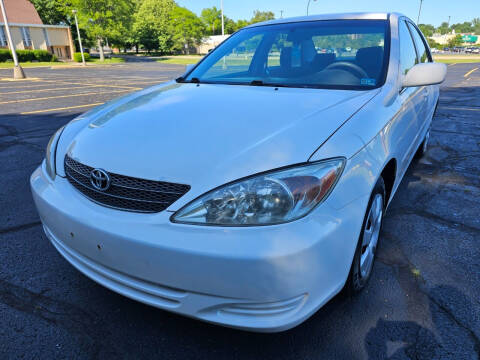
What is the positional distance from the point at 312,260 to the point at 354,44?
6.62 feet

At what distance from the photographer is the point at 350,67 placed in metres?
2.51

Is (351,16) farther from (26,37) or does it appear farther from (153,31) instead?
(153,31)

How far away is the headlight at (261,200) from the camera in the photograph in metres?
1.38

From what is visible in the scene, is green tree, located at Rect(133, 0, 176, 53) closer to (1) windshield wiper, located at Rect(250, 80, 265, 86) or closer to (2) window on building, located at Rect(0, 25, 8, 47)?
(2) window on building, located at Rect(0, 25, 8, 47)

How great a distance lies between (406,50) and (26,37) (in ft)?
166

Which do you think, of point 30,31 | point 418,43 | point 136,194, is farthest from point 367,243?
point 30,31

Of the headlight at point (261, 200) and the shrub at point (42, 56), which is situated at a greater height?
the headlight at point (261, 200)

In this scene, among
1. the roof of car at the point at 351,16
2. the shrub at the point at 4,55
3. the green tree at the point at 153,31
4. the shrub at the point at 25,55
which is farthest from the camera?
the green tree at the point at 153,31

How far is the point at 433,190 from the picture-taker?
3.57m

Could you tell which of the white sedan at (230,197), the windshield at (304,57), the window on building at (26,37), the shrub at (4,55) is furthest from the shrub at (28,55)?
the white sedan at (230,197)

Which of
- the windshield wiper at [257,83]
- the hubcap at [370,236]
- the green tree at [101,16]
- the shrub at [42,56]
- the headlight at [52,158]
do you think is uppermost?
the green tree at [101,16]

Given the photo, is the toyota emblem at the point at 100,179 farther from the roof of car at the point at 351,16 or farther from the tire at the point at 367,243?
the roof of car at the point at 351,16

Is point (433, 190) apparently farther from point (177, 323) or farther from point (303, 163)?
point (177, 323)

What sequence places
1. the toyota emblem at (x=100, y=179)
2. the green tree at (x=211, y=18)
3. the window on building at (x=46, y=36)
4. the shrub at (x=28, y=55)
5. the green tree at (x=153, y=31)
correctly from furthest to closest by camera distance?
the green tree at (x=211, y=18)
the green tree at (x=153, y=31)
the window on building at (x=46, y=36)
the shrub at (x=28, y=55)
the toyota emblem at (x=100, y=179)
